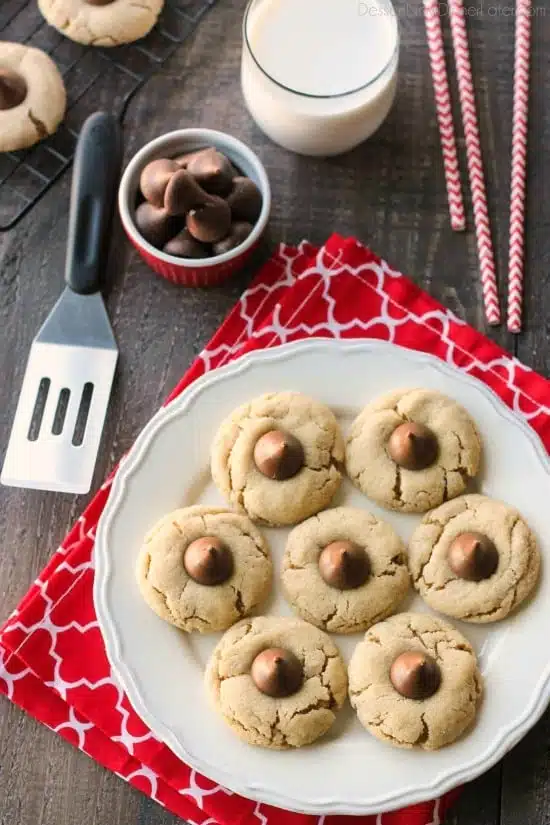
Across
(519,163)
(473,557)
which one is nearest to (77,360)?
(473,557)

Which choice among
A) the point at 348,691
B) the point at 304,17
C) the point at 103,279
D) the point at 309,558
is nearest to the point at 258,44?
the point at 304,17

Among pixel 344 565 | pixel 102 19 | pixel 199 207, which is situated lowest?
pixel 344 565

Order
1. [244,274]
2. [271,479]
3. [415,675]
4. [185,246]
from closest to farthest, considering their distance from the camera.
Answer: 1. [415,675]
2. [271,479]
3. [185,246]
4. [244,274]

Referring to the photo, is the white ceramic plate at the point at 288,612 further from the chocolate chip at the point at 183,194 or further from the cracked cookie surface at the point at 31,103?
the cracked cookie surface at the point at 31,103

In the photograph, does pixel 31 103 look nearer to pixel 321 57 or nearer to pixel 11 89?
pixel 11 89

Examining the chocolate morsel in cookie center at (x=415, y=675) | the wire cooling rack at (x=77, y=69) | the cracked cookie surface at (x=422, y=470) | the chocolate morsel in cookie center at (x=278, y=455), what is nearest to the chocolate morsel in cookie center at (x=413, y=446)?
the cracked cookie surface at (x=422, y=470)

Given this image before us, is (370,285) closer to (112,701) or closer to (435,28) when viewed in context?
(435,28)

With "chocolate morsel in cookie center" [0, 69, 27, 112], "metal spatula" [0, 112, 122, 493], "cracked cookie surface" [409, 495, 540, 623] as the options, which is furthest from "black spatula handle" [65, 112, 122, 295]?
"cracked cookie surface" [409, 495, 540, 623]

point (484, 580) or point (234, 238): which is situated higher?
point (234, 238)
